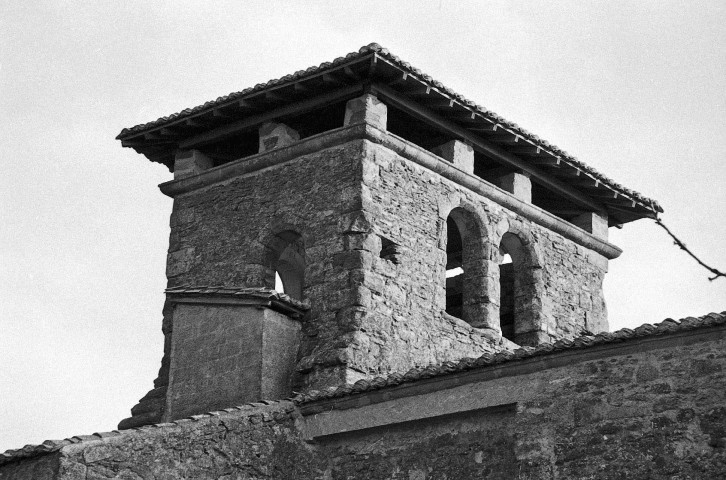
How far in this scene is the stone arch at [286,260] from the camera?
16.3 m

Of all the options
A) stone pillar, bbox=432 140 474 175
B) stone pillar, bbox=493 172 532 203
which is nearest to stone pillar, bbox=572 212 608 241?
stone pillar, bbox=493 172 532 203

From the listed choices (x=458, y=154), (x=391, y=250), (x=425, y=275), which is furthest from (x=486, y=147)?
(x=391, y=250)

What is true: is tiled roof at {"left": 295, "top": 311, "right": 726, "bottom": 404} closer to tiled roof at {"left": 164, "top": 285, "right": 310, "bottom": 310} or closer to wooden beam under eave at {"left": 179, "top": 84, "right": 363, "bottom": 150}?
tiled roof at {"left": 164, "top": 285, "right": 310, "bottom": 310}

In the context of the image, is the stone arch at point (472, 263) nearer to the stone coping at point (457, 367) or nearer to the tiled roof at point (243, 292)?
the tiled roof at point (243, 292)

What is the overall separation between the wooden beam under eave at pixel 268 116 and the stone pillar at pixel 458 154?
1.41 metres

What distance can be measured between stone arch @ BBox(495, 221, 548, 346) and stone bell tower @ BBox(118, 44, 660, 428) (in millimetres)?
23

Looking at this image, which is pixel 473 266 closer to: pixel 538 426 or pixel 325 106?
pixel 325 106

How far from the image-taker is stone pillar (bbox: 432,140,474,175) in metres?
16.7

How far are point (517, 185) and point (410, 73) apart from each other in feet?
7.83

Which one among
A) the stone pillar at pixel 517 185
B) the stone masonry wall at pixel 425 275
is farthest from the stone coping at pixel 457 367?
the stone pillar at pixel 517 185

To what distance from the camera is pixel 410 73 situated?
1582cm

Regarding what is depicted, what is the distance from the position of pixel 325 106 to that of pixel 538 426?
18.8ft

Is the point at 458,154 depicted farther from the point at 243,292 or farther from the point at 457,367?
the point at 457,367

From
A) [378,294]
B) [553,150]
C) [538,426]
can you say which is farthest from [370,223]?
[538,426]
